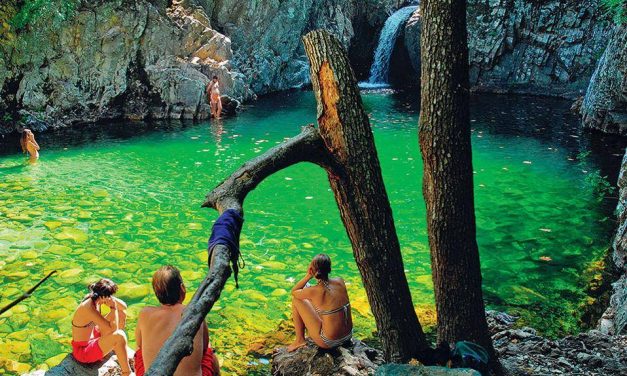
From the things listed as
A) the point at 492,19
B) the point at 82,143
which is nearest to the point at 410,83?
the point at 492,19

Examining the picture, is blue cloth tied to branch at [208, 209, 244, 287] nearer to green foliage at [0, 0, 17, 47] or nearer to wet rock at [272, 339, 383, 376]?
wet rock at [272, 339, 383, 376]

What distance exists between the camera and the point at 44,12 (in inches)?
679

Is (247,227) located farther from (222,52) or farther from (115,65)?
(222,52)

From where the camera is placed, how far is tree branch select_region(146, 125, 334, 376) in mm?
1714

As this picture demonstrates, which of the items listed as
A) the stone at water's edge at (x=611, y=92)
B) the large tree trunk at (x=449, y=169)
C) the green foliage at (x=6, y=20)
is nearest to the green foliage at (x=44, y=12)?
the green foliage at (x=6, y=20)

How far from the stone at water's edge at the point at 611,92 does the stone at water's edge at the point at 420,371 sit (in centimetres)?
1610

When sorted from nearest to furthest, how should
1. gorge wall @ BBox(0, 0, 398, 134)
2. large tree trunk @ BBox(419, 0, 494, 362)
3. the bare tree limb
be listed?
the bare tree limb < large tree trunk @ BBox(419, 0, 494, 362) < gorge wall @ BBox(0, 0, 398, 134)

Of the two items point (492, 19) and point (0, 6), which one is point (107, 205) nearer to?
point (0, 6)

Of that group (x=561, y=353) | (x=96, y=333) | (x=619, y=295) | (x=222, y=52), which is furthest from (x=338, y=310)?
(x=222, y=52)

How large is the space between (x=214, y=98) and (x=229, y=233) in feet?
62.0

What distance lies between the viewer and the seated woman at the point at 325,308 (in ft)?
17.3

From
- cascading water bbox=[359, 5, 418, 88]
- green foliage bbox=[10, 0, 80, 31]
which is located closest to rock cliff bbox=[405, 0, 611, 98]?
cascading water bbox=[359, 5, 418, 88]

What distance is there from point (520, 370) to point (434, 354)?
1.39m

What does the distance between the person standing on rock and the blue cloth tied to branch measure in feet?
60.6
